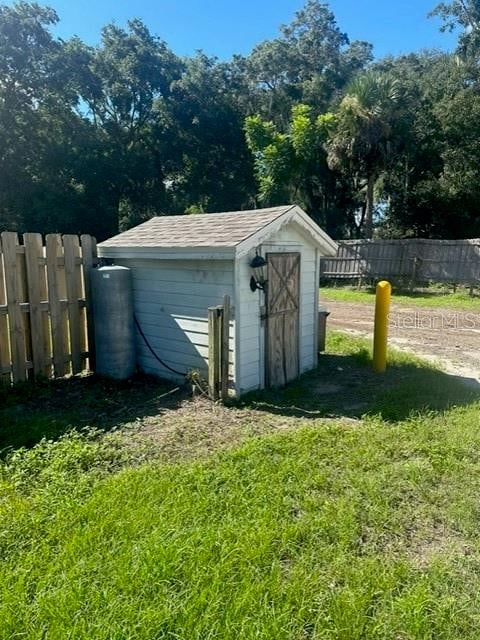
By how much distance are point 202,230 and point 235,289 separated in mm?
1155

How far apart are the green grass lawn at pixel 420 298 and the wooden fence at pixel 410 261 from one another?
2.19 feet

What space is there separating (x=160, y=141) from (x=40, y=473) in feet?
82.8

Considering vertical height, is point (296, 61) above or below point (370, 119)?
above

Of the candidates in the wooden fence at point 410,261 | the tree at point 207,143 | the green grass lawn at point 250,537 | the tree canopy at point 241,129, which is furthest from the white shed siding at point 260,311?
the tree at point 207,143

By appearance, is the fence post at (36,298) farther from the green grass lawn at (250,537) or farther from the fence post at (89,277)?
the green grass lawn at (250,537)

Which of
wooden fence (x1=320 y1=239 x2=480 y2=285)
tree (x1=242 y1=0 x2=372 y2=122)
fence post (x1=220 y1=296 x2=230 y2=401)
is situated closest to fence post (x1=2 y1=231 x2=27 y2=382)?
fence post (x1=220 y1=296 x2=230 y2=401)

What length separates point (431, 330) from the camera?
9695mm

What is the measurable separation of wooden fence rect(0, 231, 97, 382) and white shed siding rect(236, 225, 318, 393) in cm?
218

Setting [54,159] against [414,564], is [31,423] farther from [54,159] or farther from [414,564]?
[54,159]

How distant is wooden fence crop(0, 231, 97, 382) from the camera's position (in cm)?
523

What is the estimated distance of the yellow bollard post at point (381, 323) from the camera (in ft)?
20.3

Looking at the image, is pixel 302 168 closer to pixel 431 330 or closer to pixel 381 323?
pixel 431 330

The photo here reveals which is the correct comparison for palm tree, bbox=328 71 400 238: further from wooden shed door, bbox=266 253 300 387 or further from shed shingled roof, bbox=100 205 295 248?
wooden shed door, bbox=266 253 300 387

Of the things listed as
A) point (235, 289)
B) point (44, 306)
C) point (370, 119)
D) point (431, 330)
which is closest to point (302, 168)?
point (370, 119)
